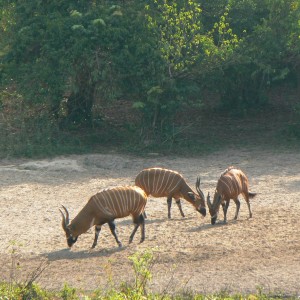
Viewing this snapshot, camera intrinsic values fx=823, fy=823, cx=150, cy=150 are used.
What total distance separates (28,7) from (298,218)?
929cm

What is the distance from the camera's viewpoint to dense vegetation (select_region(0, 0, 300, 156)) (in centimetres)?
1919

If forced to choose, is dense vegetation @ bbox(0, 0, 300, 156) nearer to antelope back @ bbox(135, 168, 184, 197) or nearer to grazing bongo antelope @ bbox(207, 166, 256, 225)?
antelope back @ bbox(135, 168, 184, 197)

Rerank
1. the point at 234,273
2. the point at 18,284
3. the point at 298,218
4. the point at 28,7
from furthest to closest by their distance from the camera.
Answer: the point at 28,7 → the point at 298,218 → the point at 234,273 → the point at 18,284

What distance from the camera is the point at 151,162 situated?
19.0 meters

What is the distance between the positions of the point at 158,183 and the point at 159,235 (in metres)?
1.38

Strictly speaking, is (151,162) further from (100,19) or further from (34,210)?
(34,210)

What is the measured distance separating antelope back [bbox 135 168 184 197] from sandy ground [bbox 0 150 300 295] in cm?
47

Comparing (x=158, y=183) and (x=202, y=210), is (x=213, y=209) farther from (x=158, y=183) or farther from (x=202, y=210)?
(x=158, y=183)

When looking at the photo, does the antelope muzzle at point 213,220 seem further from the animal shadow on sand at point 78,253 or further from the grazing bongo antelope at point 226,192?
the animal shadow on sand at point 78,253

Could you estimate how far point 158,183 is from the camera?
1391 centimetres

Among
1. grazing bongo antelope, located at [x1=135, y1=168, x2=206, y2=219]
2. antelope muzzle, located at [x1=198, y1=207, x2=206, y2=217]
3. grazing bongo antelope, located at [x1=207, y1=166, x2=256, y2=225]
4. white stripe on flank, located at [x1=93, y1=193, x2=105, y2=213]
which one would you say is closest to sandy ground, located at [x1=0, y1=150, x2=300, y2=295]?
antelope muzzle, located at [x1=198, y1=207, x2=206, y2=217]

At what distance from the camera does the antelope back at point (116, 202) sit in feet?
39.4

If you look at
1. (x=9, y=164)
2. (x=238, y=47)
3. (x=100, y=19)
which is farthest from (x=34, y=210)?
(x=238, y=47)

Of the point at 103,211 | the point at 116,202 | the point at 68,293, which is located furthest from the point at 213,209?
the point at 68,293
